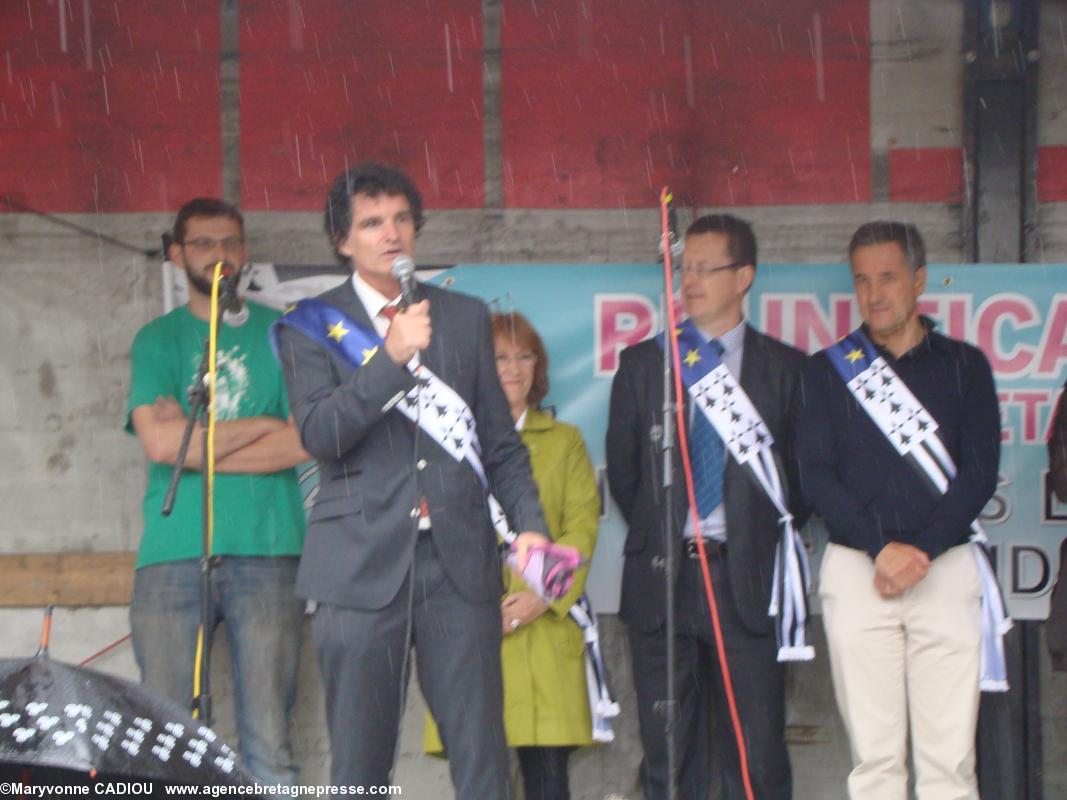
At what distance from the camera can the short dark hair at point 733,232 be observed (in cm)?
495

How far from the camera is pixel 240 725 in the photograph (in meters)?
4.75

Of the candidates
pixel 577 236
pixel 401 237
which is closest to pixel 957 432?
pixel 577 236

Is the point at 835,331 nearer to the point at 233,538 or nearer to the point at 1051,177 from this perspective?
the point at 1051,177

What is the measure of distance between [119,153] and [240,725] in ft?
6.50

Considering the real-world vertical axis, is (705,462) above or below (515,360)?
below

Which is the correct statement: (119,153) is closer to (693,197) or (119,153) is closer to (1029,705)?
(693,197)

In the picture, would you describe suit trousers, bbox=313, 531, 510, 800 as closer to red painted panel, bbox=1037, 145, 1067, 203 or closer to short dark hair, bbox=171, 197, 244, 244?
short dark hair, bbox=171, 197, 244, 244

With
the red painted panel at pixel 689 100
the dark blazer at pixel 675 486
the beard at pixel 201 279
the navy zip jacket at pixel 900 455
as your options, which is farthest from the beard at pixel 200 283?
the navy zip jacket at pixel 900 455

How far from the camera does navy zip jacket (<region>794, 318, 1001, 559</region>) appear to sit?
4.53 meters

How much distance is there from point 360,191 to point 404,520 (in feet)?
2.56

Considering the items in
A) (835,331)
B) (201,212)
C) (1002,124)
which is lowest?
(835,331)

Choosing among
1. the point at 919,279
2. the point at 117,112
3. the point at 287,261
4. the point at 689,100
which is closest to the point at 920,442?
the point at 919,279

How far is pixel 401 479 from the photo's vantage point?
3.54 m

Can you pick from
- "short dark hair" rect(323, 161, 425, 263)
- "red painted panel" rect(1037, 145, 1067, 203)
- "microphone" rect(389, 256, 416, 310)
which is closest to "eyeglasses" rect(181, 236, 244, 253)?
"short dark hair" rect(323, 161, 425, 263)
